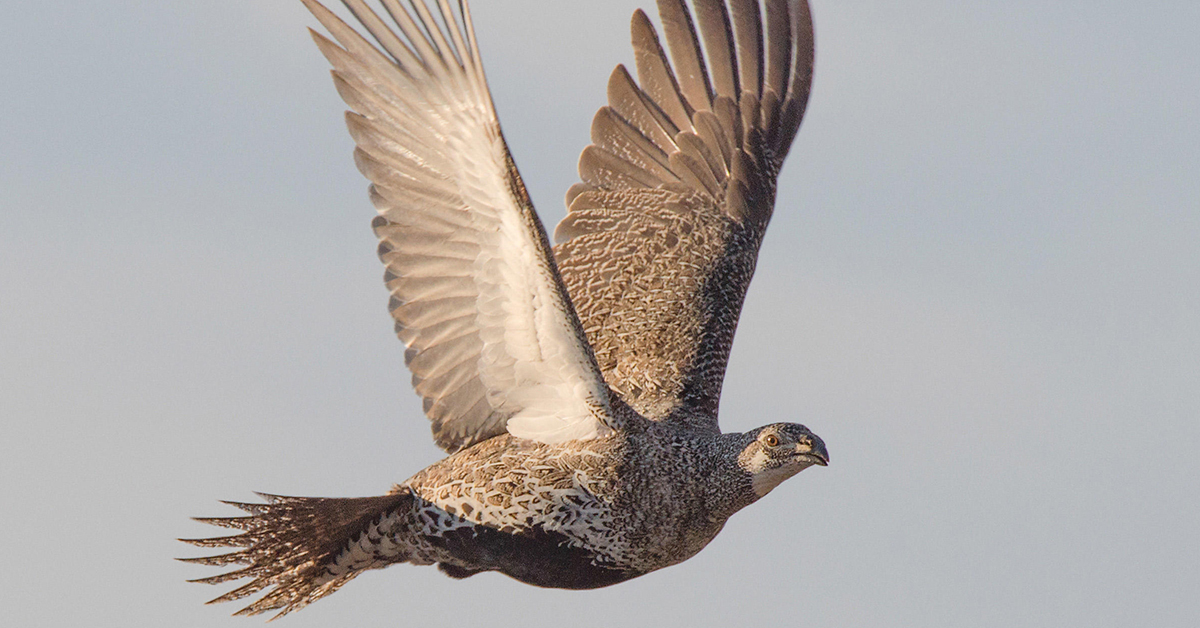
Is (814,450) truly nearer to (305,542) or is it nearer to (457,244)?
(457,244)

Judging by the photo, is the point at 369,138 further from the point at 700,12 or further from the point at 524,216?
the point at 700,12

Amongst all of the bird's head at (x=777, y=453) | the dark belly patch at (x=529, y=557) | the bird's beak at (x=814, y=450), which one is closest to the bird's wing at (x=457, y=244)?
the dark belly patch at (x=529, y=557)

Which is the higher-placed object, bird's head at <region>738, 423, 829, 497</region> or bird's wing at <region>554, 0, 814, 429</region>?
bird's wing at <region>554, 0, 814, 429</region>

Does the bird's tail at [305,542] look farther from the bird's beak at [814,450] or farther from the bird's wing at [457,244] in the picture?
the bird's beak at [814,450]

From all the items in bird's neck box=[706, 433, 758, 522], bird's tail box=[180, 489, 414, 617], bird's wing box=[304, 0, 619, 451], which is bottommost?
bird's neck box=[706, 433, 758, 522]

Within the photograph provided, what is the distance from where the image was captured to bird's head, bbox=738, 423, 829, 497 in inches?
546

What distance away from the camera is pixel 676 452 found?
14023 mm

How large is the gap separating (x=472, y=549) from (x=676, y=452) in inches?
70.6

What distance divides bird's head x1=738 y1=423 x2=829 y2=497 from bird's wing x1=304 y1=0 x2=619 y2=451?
1206mm

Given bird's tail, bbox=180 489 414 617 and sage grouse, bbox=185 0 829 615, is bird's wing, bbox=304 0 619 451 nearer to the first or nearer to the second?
sage grouse, bbox=185 0 829 615

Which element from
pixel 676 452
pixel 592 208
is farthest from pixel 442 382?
pixel 592 208

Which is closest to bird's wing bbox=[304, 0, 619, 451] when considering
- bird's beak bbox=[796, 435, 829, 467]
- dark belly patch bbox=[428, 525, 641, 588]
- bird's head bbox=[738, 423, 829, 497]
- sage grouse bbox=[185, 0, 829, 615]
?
sage grouse bbox=[185, 0, 829, 615]

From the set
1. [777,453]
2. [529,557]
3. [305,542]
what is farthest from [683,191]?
[305,542]

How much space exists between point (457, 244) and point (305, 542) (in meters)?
2.75
